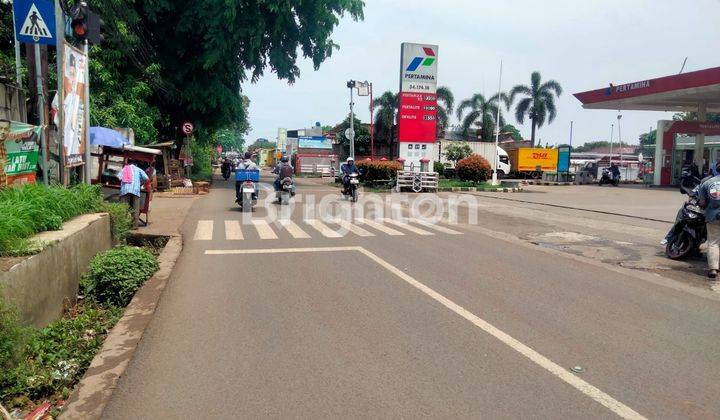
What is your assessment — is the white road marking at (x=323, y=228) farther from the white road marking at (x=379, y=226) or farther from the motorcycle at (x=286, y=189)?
the motorcycle at (x=286, y=189)

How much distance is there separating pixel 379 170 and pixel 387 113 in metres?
28.9

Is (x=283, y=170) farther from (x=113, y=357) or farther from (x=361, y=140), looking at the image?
(x=361, y=140)

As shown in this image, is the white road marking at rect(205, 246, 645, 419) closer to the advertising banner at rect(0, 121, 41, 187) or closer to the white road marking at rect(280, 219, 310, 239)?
the white road marking at rect(280, 219, 310, 239)

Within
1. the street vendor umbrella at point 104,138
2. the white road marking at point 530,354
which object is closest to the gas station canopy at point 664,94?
the white road marking at point 530,354

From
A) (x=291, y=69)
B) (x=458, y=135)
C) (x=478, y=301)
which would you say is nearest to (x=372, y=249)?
(x=478, y=301)

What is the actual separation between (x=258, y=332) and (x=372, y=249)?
4745 mm

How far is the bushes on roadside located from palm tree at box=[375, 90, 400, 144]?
1942 inches

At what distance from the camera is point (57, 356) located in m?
4.93

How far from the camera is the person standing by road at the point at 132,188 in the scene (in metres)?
11.7


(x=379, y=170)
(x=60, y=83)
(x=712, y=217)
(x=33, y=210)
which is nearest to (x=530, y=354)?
(x=712, y=217)

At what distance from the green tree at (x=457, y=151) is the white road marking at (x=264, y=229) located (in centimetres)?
3532

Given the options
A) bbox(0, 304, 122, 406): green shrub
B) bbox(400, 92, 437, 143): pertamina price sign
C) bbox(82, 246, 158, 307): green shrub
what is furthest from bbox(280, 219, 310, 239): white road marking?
bbox(400, 92, 437, 143): pertamina price sign

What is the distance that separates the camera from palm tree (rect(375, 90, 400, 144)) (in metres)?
56.8

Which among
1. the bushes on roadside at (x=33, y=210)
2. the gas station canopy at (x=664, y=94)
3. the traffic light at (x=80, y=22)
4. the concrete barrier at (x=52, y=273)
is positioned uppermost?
the gas station canopy at (x=664, y=94)
